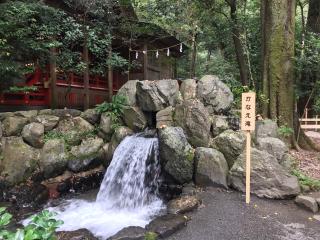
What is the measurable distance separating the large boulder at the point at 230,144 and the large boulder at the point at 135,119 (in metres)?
2.60

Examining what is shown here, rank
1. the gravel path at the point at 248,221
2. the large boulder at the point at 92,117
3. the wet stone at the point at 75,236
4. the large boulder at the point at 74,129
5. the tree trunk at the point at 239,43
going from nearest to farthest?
1. the gravel path at the point at 248,221
2. the wet stone at the point at 75,236
3. the large boulder at the point at 74,129
4. the large boulder at the point at 92,117
5. the tree trunk at the point at 239,43

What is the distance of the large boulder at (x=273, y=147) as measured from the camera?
7762mm

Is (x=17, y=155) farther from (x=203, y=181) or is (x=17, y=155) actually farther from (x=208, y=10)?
(x=208, y=10)

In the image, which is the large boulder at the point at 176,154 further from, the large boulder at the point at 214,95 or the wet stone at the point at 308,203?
the wet stone at the point at 308,203

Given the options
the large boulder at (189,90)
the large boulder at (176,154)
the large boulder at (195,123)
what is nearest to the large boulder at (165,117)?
the large boulder at (195,123)

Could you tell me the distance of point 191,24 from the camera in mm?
14188

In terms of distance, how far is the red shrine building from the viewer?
34.6 ft

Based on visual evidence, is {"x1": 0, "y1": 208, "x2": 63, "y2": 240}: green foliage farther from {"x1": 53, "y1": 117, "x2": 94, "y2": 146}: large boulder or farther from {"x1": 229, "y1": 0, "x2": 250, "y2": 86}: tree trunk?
{"x1": 229, "y1": 0, "x2": 250, "y2": 86}: tree trunk

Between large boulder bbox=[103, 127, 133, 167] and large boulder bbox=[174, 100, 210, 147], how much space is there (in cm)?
180

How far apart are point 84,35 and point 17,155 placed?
4.54m

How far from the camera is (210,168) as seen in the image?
748 centimetres

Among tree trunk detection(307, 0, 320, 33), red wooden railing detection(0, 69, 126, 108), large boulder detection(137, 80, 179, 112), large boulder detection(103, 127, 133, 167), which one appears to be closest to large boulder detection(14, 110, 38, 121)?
red wooden railing detection(0, 69, 126, 108)

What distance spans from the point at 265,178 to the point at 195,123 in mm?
2327

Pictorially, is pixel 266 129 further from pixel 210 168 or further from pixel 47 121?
pixel 47 121
